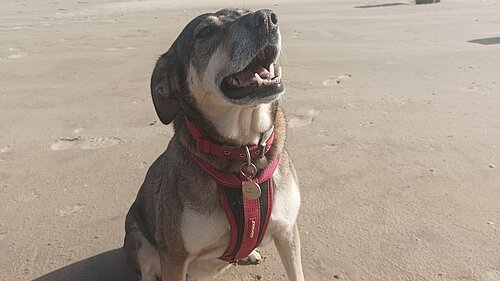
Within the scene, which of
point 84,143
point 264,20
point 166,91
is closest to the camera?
point 264,20

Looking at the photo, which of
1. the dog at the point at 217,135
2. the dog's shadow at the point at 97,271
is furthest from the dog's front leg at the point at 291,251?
the dog's shadow at the point at 97,271

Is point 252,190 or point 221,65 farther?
point 221,65

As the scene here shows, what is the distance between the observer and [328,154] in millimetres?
5285

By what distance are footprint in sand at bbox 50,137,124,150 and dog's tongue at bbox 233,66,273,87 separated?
3.11m

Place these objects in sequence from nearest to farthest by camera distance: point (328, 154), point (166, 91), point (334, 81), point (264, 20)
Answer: point (264, 20)
point (166, 91)
point (328, 154)
point (334, 81)

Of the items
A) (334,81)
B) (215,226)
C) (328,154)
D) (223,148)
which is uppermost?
(223,148)

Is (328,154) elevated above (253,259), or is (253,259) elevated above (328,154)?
(328,154)

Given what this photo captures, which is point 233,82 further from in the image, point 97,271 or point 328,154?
point 328,154

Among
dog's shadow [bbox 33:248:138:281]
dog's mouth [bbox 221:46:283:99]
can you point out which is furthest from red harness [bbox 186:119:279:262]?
dog's shadow [bbox 33:248:138:281]

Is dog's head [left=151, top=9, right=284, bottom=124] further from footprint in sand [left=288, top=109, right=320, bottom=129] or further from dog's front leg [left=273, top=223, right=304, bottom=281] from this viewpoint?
footprint in sand [left=288, top=109, right=320, bottom=129]

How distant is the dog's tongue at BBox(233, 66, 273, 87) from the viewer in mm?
3023

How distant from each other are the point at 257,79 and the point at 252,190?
2.07 ft

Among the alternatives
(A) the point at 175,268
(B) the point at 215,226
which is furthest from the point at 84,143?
(B) the point at 215,226

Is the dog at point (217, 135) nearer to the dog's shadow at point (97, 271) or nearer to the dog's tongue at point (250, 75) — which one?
the dog's tongue at point (250, 75)
